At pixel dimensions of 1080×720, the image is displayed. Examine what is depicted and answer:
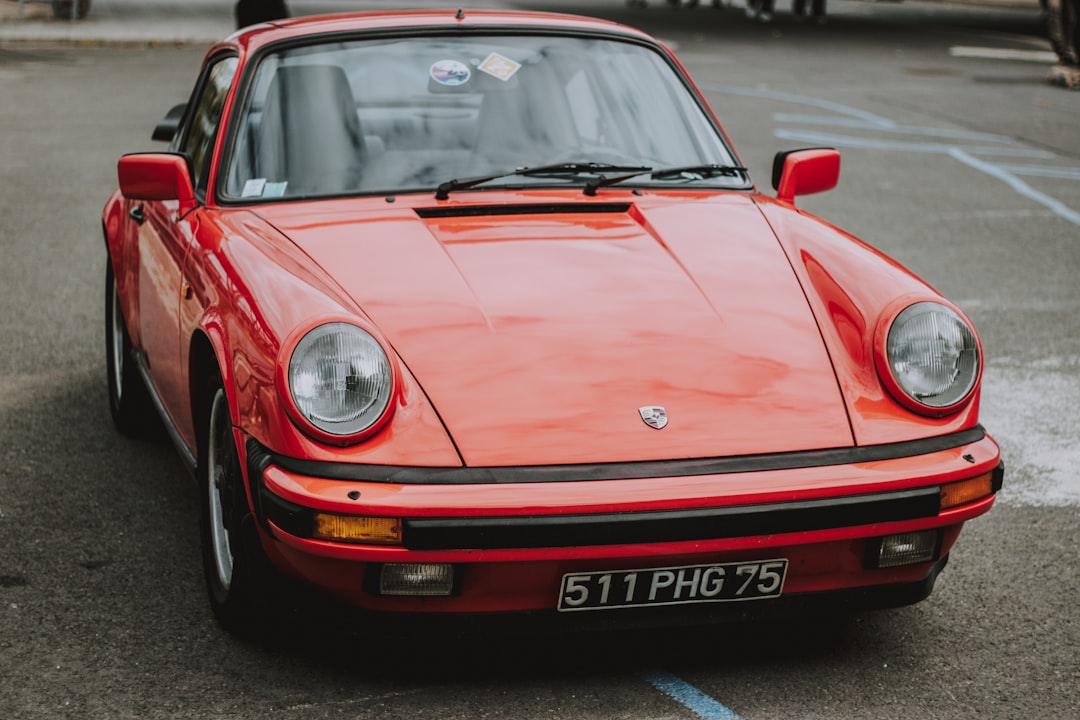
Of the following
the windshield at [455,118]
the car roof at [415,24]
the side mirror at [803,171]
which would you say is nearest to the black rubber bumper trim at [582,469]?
the windshield at [455,118]

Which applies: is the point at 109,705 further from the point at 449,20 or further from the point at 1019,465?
the point at 1019,465

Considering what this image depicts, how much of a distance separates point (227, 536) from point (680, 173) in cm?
169

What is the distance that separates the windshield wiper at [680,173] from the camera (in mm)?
4031

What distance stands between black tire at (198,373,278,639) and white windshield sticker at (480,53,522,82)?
4.59ft

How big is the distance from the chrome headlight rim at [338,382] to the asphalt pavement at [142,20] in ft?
60.3

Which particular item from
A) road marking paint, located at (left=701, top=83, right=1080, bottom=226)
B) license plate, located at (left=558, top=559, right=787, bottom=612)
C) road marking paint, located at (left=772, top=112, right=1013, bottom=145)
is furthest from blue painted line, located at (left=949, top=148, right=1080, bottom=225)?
license plate, located at (left=558, top=559, right=787, bottom=612)

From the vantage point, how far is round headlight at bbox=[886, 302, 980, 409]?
3.19m

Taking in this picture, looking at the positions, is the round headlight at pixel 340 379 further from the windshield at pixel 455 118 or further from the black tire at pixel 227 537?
the windshield at pixel 455 118

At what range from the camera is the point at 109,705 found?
304 centimetres

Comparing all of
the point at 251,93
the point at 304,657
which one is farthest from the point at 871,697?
the point at 251,93

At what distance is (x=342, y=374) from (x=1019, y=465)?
2768 millimetres

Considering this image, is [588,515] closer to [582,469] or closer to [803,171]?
[582,469]

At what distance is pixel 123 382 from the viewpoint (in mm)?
4980

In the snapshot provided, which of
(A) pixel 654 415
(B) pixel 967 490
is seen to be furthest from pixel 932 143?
(A) pixel 654 415
